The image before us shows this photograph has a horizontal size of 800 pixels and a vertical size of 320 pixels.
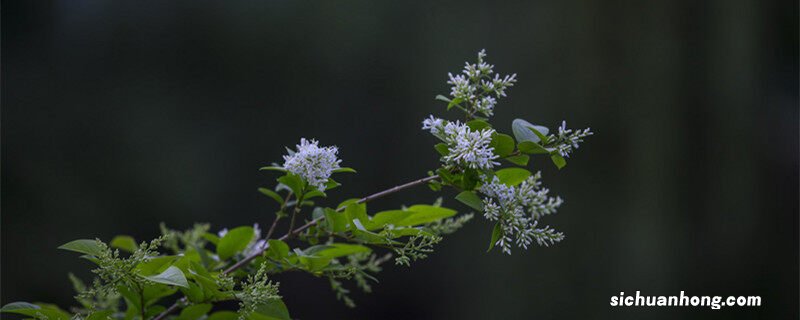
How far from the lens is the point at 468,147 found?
0.44 metres

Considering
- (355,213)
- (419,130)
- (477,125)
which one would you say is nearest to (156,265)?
(355,213)

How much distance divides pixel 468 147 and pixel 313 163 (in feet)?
0.36

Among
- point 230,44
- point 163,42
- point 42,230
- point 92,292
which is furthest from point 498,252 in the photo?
point 92,292

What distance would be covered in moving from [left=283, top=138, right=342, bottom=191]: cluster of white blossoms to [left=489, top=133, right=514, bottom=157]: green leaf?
0.37 ft

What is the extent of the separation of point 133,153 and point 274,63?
450 mm

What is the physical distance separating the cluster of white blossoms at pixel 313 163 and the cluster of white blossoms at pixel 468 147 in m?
0.07

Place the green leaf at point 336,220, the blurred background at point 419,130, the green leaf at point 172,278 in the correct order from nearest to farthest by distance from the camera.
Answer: the green leaf at point 172,278, the green leaf at point 336,220, the blurred background at point 419,130

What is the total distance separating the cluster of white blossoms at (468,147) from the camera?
1.42 feet

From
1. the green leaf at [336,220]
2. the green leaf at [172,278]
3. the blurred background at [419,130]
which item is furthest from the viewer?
the blurred background at [419,130]

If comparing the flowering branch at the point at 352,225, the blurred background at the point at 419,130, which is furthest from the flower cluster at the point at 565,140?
the blurred background at the point at 419,130

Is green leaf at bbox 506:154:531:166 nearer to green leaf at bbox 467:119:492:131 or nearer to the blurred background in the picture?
green leaf at bbox 467:119:492:131

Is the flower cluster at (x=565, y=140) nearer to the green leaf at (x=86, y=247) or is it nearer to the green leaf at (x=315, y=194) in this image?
the green leaf at (x=315, y=194)

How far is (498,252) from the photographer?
176 centimetres

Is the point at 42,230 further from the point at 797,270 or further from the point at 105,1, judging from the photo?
the point at 797,270
